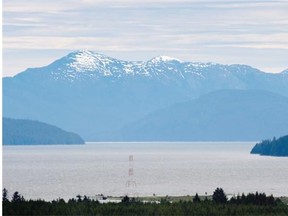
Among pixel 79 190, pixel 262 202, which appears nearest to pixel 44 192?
pixel 79 190

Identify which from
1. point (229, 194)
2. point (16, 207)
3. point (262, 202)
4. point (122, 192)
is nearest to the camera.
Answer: point (16, 207)

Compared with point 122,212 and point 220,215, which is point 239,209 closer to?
point 220,215

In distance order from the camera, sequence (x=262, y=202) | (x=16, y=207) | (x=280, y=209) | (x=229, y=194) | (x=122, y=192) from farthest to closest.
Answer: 1. (x=122, y=192)
2. (x=229, y=194)
3. (x=262, y=202)
4. (x=280, y=209)
5. (x=16, y=207)

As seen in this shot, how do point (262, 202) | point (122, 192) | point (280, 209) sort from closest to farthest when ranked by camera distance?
point (280, 209) → point (262, 202) → point (122, 192)

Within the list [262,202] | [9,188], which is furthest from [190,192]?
[262,202]

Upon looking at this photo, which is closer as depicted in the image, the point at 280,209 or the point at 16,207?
the point at 16,207

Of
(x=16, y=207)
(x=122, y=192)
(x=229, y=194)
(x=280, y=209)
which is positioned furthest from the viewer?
(x=122, y=192)

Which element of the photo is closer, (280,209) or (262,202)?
(280,209)

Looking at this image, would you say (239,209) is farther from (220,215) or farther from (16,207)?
(16,207)
